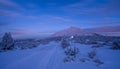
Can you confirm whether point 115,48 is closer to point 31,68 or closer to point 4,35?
point 31,68

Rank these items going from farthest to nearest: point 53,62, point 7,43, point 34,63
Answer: point 7,43 → point 53,62 → point 34,63

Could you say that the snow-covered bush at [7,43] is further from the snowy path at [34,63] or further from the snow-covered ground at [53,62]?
the snowy path at [34,63]

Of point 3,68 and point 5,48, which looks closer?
point 3,68

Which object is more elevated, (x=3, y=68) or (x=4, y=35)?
(x=4, y=35)

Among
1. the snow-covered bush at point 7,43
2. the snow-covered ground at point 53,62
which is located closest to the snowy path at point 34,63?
the snow-covered ground at point 53,62

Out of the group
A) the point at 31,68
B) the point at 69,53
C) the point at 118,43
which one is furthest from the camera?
the point at 118,43

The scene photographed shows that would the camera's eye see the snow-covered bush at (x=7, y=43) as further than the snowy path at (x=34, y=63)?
Yes

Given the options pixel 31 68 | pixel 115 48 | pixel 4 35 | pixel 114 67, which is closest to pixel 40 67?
pixel 31 68

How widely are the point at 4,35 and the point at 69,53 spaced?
15.2 m

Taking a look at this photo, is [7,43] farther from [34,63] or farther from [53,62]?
[53,62]

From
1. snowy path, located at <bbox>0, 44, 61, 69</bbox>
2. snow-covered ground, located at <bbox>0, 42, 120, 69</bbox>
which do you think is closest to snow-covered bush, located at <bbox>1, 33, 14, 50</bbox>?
snow-covered ground, located at <bbox>0, 42, 120, 69</bbox>

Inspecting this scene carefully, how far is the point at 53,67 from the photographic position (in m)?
9.91

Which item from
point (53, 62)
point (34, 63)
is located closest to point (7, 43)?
point (34, 63)

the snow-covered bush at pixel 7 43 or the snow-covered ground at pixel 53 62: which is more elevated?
the snow-covered bush at pixel 7 43
